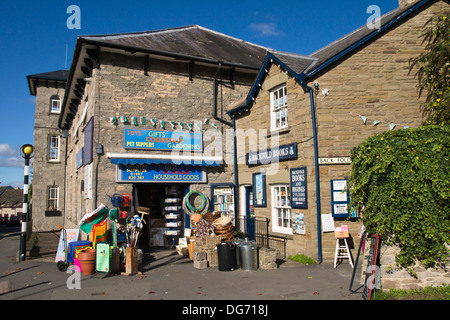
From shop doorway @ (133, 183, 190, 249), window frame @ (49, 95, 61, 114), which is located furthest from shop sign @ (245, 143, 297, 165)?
window frame @ (49, 95, 61, 114)

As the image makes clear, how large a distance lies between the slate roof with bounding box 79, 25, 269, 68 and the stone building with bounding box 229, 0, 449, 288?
160 inches

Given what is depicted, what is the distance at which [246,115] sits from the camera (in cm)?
1334

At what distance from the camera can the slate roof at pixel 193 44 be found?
41.4 feet

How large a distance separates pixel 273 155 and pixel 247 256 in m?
3.75

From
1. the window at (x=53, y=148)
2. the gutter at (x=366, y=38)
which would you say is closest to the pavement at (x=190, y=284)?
the gutter at (x=366, y=38)

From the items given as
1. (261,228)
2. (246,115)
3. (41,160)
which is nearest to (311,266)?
(261,228)

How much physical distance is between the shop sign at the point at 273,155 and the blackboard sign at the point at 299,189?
0.54 m

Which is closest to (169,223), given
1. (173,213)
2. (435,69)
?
(173,213)

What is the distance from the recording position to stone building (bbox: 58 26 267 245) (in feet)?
38.8

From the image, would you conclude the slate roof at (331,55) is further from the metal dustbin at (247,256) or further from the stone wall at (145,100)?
the metal dustbin at (247,256)

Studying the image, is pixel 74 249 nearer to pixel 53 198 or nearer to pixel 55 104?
pixel 53 198

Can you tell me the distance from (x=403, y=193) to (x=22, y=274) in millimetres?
10066

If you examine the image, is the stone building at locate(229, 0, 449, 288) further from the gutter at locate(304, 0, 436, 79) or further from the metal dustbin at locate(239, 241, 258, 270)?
the metal dustbin at locate(239, 241, 258, 270)

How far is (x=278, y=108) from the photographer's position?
11.7 m
